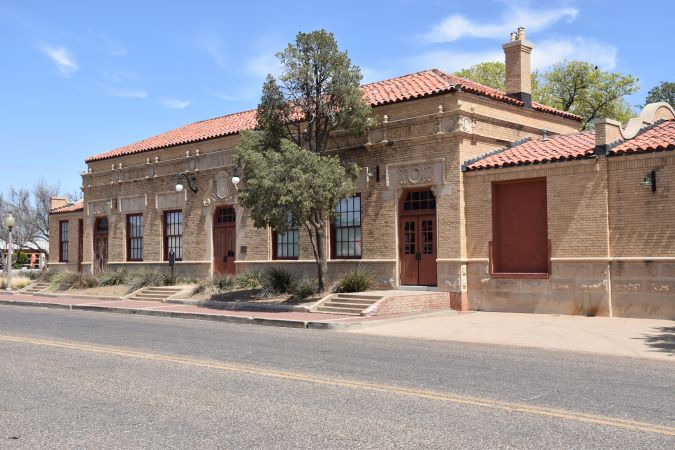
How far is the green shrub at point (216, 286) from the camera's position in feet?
77.7

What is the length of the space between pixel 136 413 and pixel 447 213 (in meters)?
13.9

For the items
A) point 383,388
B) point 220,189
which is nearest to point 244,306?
point 220,189

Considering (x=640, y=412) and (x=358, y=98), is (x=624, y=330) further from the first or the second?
(x=358, y=98)

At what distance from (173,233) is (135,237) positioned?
2.74 meters

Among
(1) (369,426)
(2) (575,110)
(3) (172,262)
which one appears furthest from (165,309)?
(2) (575,110)

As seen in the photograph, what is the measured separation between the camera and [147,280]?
26250mm

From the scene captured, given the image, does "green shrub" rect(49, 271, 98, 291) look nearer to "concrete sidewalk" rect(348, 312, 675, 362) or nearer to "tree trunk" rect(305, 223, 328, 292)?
"tree trunk" rect(305, 223, 328, 292)

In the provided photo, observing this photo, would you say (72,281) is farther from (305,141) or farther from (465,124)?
(465,124)

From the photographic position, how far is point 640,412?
274 inches

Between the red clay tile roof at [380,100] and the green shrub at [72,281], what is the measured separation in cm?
550

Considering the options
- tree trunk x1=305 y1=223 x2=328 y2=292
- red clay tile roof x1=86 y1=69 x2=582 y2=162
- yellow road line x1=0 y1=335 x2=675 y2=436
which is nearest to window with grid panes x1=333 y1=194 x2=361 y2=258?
tree trunk x1=305 y1=223 x2=328 y2=292

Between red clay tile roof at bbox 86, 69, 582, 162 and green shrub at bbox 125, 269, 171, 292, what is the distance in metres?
5.17

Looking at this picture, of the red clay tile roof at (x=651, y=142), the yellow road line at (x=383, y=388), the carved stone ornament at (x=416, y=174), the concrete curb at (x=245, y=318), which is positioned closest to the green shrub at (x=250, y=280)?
the concrete curb at (x=245, y=318)

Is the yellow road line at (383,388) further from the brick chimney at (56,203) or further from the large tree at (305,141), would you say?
the brick chimney at (56,203)
